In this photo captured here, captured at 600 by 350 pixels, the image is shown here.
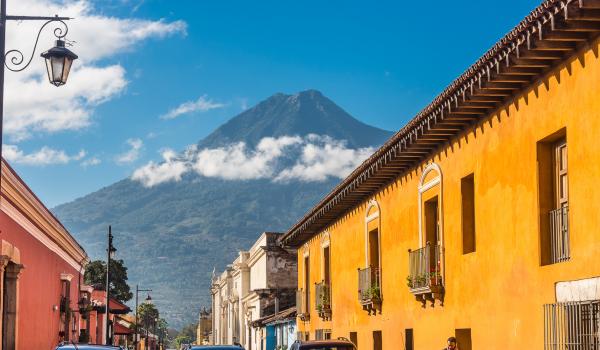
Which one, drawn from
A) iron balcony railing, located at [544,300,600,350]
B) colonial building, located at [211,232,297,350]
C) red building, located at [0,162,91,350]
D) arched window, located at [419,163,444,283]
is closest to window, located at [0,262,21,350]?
red building, located at [0,162,91,350]

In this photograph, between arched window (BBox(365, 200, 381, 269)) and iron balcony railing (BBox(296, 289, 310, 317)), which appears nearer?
arched window (BBox(365, 200, 381, 269))

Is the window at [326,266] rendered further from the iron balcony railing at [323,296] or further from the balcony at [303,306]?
the balcony at [303,306]

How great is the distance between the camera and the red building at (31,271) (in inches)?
909

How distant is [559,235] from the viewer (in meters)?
13.8

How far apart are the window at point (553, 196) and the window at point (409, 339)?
7.71m

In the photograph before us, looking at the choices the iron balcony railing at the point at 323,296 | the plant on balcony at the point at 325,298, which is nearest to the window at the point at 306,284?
the iron balcony railing at the point at 323,296

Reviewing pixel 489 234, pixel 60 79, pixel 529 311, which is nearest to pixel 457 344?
pixel 489 234

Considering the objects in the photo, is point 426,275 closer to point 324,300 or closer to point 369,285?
point 369,285

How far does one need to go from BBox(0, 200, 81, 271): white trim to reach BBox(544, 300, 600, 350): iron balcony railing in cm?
1237

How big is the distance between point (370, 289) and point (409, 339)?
3.04 meters

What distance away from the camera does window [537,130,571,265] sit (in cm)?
1377

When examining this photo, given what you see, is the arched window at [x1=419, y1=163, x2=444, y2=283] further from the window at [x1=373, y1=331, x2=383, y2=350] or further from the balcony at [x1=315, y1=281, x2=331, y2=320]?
the balcony at [x1=315, y1=281, x2=331, y2=320]

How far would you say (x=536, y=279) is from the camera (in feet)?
46.8

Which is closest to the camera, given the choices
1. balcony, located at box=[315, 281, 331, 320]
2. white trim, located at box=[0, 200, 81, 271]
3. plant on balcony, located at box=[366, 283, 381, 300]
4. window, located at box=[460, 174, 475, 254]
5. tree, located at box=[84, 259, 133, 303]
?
Answer: window, located at box=[460, 174, 475, 254]
